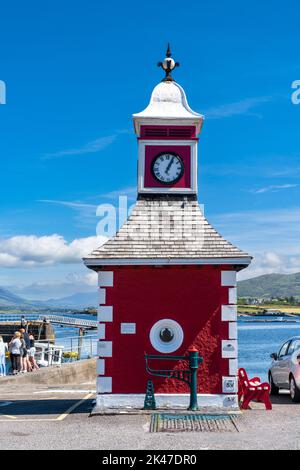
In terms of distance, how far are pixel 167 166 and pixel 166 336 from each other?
415 centimetres

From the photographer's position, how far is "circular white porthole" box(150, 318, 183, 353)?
13.5 metres

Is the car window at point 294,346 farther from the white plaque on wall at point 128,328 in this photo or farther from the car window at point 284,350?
the white plaque on wall at point 128,328

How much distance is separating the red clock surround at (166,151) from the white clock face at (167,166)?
Answer: 0.27 ft

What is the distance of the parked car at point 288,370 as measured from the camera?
14.7 meters

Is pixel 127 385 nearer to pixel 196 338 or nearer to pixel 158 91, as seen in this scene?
pixel 196 338

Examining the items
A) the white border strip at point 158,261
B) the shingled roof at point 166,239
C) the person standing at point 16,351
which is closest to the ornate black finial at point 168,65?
the shingled roof at point 166,239

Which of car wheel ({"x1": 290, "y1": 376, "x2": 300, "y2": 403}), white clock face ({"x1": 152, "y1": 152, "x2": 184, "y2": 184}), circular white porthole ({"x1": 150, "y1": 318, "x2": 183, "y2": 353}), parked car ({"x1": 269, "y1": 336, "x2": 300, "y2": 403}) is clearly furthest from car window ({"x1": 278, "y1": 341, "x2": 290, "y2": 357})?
white clock face ({"x1": 152, "y1": 152, "x2": 184, "y2": 184})

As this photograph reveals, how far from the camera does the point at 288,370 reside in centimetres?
1519

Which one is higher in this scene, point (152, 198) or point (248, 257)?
Result: point (152, 198)

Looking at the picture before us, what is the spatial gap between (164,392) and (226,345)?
5.28 ft

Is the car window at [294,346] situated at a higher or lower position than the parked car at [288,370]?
higher

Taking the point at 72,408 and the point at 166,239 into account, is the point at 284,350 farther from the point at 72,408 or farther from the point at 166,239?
the point at 72,408
